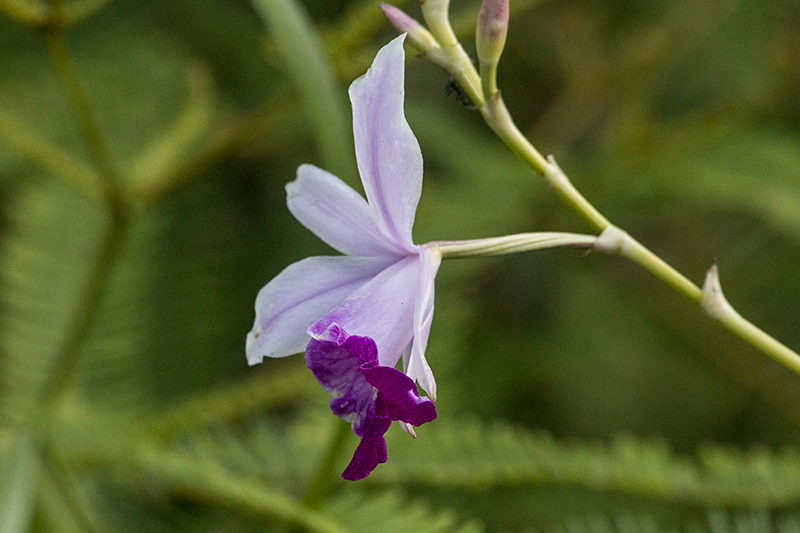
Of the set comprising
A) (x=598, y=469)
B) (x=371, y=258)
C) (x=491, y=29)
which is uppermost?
(x=491, y=29)

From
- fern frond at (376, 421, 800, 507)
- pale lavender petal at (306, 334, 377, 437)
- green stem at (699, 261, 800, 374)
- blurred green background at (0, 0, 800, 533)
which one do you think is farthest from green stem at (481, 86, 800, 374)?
fern frond at (376, 421, 800, 507)

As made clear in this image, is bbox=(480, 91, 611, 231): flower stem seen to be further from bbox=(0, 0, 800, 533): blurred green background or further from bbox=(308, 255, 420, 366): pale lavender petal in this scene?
bbox=(0, 0, 800, 533): blurred green background

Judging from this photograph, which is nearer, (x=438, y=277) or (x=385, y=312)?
(x=385, y=312)

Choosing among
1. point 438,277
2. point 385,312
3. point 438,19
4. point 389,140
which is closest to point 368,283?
point 385,312

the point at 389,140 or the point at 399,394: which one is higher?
the point at 389,140

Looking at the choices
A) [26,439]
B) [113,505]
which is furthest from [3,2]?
[113,505]

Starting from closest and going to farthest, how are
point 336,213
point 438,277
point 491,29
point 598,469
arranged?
point 491,29, point 336,213, point 598,469, point 438,277

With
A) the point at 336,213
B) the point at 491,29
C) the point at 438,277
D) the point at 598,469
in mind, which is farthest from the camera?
the point at 438,277

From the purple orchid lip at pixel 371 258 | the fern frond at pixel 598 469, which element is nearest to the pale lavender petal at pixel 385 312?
the purple orchid lip at pixel 371 258

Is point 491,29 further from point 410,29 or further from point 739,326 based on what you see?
point 739,326
